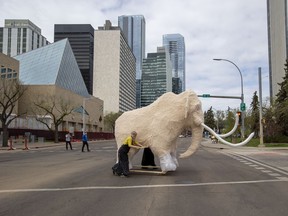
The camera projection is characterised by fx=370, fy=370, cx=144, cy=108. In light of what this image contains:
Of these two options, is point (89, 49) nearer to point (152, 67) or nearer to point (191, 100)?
point (152, 67)

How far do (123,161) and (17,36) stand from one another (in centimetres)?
15918

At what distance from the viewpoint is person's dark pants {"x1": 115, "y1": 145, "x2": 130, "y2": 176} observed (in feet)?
38.8

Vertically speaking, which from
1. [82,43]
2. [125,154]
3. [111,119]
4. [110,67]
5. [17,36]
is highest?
[82,43]

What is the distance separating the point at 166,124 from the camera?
12.3 m

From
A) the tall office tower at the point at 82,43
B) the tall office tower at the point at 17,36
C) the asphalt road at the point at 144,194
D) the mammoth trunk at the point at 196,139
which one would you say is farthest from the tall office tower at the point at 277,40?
the tall office tower at the point at 17,36

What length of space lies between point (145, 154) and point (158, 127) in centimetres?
189

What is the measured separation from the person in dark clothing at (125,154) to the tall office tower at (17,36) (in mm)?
155031

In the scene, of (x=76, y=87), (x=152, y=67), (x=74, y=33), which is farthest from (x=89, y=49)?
(x=152, y=67)

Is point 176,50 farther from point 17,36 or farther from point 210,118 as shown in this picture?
point 17,36

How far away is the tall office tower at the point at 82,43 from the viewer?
17300 centimetres

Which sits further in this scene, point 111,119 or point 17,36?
point 17,36

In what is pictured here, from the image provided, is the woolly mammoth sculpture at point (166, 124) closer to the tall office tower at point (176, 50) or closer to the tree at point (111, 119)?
the tree at point (111, 119)

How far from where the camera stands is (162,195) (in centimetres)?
846

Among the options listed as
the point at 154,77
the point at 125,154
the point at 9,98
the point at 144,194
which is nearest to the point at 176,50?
the point at 154,77
